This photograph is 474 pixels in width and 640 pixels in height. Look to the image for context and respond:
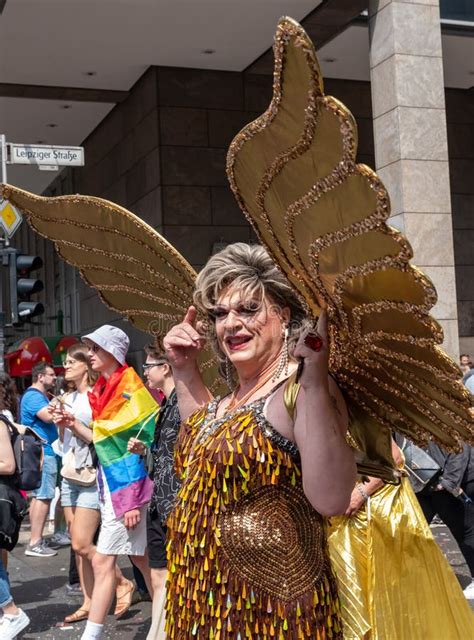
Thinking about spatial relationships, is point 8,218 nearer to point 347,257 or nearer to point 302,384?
point 302,384

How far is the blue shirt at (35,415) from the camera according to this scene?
31.2 ft

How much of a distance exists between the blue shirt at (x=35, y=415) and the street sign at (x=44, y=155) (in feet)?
7.68

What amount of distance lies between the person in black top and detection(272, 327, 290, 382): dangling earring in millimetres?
2463

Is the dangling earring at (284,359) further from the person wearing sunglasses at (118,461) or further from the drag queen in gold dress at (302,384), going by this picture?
the person wearing sunglasses at (118,461)

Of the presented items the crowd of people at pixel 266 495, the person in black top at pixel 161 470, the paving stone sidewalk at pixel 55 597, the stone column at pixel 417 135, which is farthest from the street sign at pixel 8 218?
the crowd of people at pixel 266 495

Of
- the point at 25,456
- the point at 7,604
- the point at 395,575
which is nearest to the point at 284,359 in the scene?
the point at 395,575

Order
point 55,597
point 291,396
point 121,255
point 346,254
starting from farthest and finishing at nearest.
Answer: point 55,597, point 121,255, point 291,396, point 346,254

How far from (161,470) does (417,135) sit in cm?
682

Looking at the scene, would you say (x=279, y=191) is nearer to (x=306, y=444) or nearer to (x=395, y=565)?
(x=306, y=444)

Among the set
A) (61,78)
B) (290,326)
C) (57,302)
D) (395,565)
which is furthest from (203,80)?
(290,326)

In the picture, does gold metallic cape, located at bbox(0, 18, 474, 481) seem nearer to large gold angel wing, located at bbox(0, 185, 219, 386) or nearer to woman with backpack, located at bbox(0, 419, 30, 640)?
large gold angel wing, located at bbox(0, 185, 219, 386)

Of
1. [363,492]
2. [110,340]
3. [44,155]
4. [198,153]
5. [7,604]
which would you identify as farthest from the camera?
[198,153]

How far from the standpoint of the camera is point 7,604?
5699mm

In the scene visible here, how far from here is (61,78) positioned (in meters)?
16.2
